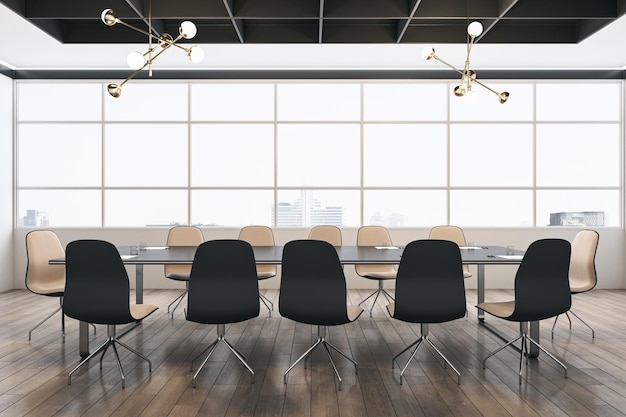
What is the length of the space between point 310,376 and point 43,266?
289 centimetres

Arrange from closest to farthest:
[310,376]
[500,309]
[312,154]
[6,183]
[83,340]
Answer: [310,376] → [500,309] → [83,340] → [6,183] → [312,154]

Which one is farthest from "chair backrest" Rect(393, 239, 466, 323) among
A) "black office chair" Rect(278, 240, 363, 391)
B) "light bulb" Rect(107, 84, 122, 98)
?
"light bulb" Rect(107, 84, 122, 98)

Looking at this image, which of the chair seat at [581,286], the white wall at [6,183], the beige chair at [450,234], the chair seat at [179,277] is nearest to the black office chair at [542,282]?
the chair seat at [581,286]

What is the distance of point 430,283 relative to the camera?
3143mm

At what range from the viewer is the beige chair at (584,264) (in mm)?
4270

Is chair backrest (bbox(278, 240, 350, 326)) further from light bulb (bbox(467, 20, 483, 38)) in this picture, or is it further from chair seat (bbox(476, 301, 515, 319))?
light bulb (bbox(467, 20, 483, 38))

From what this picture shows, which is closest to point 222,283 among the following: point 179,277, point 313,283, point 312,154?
point 313,283

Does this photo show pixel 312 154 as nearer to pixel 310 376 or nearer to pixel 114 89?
pixel 114 89

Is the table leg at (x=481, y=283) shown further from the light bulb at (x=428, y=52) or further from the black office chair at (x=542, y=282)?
the light bulb at (x=428, y=52)

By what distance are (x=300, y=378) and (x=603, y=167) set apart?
6.49 m

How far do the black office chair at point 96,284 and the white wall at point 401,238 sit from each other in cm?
388

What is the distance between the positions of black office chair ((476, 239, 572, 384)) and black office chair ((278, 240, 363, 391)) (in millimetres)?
1204

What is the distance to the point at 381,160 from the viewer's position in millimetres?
7199

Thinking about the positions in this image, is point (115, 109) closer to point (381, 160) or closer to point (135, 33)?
point (135, 33)
